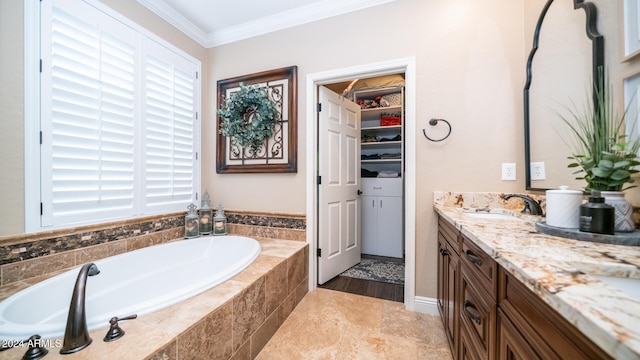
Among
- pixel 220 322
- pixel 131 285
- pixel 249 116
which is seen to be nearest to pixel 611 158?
pixel 220 322

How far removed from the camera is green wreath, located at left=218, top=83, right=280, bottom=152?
85.1 inches

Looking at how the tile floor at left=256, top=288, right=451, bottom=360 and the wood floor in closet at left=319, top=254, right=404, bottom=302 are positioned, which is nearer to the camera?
the tile floor at left=256, top=288, right=451, bottom=360

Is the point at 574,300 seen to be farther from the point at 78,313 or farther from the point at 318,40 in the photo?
the point at 318,40

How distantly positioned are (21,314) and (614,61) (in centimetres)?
283

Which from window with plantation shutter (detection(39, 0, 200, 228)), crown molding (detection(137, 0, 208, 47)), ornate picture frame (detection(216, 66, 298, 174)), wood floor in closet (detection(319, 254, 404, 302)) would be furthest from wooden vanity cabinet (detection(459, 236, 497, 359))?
crown molding (detection(137, 0, 208, 47))

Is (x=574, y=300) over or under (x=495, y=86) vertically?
under

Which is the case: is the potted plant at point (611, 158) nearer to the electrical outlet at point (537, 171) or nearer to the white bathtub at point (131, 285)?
the electrical outlet at point (537, 171)

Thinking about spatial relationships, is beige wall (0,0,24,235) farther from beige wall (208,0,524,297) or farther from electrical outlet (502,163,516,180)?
electrical outlet (502,163,516,180)

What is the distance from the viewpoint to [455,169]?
5.64 ft

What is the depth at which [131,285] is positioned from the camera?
1.60 metres

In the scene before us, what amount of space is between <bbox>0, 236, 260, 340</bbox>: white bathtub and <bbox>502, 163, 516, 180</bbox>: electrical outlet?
1933 millimetres

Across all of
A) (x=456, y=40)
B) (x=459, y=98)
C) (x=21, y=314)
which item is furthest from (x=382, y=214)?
(x=21, y=314)

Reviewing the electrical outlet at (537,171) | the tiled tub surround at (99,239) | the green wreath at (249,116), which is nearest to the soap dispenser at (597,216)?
the electrical outlet at (537,171)

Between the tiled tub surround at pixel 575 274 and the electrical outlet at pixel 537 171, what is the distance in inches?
21.4
